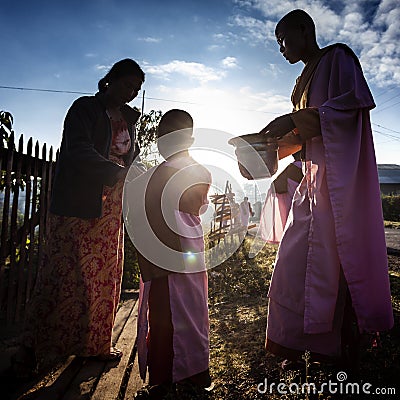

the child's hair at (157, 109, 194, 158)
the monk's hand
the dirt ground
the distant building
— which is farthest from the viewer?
the distant building

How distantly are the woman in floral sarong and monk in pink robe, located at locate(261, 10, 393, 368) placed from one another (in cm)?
114

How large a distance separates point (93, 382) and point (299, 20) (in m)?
2.55

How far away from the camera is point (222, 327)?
353 cm

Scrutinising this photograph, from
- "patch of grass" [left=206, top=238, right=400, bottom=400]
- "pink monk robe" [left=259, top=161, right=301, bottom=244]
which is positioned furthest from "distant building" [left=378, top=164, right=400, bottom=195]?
"pink monk robe" [left=259, top=161, right=301, bottom=244]

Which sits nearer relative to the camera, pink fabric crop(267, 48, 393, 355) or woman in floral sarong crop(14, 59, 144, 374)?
pink fabric crop(267, 48, 393, 355)

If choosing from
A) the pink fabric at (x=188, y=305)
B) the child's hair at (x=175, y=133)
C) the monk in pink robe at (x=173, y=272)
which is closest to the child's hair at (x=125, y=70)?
the child's hair at (x=175, y=133)

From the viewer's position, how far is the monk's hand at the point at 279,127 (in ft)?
6.36

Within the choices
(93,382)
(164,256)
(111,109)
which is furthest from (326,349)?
(111,109)

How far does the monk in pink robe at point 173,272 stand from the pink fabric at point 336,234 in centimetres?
46

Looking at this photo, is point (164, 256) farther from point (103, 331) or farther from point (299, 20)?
point (299, 20)

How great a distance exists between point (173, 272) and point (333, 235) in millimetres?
912

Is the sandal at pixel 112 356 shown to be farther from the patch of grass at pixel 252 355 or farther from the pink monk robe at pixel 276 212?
the pink monk robe at pixel 276 212

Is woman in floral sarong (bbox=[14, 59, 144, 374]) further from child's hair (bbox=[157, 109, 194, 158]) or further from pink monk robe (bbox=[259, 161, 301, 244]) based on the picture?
pink monk robe (bbox=[259, 161, 301, 244])

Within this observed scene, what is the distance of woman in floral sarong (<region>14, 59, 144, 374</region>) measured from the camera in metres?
2.28
